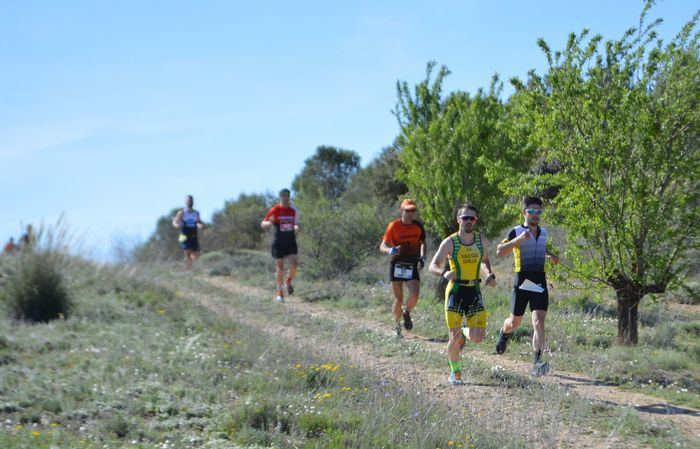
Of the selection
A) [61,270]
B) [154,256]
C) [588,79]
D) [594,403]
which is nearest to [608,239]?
[588,79]

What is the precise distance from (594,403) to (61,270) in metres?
8.16

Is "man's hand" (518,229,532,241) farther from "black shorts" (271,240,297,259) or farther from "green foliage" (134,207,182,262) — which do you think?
"green foliage" (134,207,182,262)

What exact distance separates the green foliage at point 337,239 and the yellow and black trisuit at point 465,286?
9.94m

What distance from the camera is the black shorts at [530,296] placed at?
315 inches

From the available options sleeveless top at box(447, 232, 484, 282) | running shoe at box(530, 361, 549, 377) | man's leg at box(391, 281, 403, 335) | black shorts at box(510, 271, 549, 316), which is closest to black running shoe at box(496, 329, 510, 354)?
black shorts at box(510, 271, 549, 316)

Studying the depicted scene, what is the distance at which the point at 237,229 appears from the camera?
34.4 m

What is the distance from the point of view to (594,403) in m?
6.64

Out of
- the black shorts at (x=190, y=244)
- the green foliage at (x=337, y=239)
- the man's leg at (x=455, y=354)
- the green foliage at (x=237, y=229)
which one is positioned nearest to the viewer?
the man's leg at (x=455, y=354)

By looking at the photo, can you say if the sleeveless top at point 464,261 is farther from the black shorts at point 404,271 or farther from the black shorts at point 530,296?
the black shorts at point 404,271

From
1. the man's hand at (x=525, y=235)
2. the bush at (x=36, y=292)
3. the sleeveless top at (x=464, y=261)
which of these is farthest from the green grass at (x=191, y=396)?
the man's hand at (x=525, y=235)

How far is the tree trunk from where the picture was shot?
8.83m

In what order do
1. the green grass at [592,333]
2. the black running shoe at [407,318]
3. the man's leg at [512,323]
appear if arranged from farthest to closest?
the black running shoe at [407,318] → the man's leg at [512,323] → the green grass at [592,333]

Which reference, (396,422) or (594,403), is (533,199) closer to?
(594,403)

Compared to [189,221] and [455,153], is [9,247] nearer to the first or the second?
[189,221]
